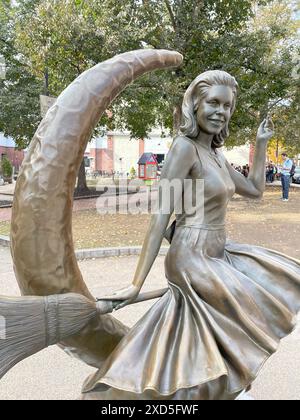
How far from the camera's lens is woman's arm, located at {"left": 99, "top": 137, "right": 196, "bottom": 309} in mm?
1919

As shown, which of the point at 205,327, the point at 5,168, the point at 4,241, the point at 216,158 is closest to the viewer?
the point at 205,327

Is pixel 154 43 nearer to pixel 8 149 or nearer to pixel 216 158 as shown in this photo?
pixel 216 158

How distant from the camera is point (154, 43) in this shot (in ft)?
36.3

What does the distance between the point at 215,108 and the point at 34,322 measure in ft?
4.41

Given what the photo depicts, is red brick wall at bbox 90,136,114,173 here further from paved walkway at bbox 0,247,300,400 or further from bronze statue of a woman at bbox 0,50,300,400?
bronze statue of a woman at bbox 0,50,300,400

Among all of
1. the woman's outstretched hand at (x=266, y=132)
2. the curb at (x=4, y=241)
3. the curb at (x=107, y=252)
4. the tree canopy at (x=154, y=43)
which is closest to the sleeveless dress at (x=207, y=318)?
the woman's outstretched hand at (x=266, y=132)

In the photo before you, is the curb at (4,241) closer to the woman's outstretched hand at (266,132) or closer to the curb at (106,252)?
the curb at (106,252)

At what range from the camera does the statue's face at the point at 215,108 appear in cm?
201

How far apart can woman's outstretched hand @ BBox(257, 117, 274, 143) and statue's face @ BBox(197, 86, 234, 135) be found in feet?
1.48

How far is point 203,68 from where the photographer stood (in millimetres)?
11438

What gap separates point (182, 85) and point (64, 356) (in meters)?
9.14

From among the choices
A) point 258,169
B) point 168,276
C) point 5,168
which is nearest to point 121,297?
point 168,276

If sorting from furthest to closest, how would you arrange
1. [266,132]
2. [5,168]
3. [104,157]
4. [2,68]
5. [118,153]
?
[118,153] → [104,157] → [5,168] → [2,68] → [266,132]
